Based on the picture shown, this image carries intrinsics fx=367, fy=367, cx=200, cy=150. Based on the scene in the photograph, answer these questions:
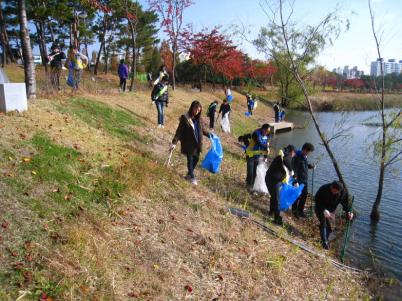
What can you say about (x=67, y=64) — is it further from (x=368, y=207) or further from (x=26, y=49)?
(x=368, y=207)

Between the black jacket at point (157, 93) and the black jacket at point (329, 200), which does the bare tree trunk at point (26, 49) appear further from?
the black jacket at point (329, 200)

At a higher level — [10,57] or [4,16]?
[4,16]

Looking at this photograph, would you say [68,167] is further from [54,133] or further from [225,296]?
[225,296]

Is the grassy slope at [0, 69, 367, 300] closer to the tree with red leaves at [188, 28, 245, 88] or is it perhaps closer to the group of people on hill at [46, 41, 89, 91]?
the group of people on hill at [46, 41, 89, 91]

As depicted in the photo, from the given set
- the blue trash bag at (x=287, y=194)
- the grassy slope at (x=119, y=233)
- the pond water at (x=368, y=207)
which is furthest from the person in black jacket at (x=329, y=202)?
the pond water at (x=368, y=207)

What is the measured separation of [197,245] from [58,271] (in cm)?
244

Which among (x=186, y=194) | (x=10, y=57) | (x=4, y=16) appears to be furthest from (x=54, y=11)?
(x=186, y=194)

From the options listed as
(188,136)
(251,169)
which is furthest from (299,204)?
(188,136)

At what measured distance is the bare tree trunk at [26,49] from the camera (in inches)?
354

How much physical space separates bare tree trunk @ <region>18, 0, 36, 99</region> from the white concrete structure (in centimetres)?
194

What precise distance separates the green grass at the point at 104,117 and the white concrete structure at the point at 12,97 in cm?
196

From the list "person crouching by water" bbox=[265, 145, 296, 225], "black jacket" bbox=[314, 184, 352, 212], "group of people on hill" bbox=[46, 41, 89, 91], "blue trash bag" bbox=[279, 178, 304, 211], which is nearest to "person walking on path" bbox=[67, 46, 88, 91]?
"group of people on hill" bbox=[46, 41, 89, 91]

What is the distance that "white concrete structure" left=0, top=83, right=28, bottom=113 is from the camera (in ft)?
24.5

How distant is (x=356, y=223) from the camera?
10.3 metres
